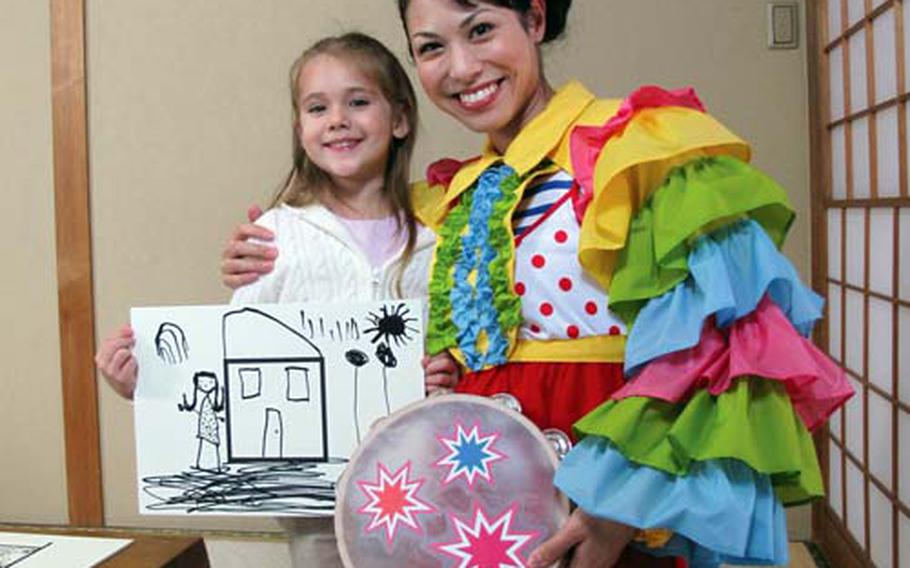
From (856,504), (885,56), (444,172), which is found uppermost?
(885,56)

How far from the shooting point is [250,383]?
47.2 inches

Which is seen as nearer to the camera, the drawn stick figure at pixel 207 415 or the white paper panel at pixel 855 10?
the drawn stick figure at pixel 207 415

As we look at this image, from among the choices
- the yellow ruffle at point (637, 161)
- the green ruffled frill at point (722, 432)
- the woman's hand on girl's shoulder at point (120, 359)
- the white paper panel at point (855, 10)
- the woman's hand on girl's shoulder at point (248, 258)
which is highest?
the white paper panel at point (855, 10)

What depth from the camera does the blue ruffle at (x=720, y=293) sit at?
0.82 metres

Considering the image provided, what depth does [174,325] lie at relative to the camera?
4.00 ft

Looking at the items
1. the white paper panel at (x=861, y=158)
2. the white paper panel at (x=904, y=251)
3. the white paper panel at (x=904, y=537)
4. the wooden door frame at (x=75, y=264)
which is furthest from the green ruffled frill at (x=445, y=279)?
the wooden door frame at (x=75, y=264)

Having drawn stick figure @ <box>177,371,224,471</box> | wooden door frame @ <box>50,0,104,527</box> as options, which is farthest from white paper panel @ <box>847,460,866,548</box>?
wooden door frame @ <box>50,0,104,527</box>

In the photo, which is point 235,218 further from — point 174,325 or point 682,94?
point 682,94

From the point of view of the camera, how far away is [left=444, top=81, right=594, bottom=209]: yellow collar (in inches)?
40.1

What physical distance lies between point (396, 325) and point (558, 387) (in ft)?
0.89

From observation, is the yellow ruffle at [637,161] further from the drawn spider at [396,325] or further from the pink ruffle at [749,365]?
the drawn spider at [396,325]

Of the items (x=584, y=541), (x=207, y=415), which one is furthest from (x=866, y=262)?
(x=207, y=415)

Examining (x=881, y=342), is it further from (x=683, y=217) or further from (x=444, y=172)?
(x=683, y=217)

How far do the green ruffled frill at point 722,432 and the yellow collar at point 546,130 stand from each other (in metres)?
0.32
